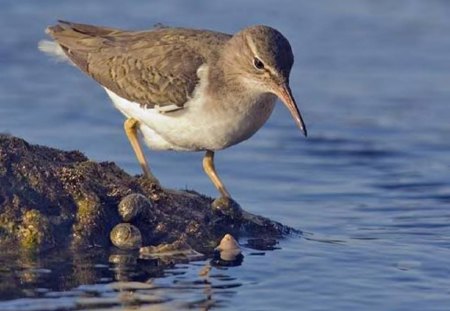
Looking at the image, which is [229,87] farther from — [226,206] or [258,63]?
[226,206]

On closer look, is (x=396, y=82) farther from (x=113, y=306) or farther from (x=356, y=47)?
(x=113, y=306)

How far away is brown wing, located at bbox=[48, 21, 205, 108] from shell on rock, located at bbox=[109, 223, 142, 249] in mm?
1423

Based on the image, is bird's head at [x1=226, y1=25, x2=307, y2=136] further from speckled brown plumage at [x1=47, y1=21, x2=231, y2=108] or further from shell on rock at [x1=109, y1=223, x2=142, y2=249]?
shell on rock at [x1=109, y1=223, x2=142, y2=249]

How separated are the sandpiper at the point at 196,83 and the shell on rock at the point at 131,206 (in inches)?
31.6

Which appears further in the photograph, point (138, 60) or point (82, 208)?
point (138, 60)

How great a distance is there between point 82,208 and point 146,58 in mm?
2019

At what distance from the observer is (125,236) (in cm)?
886

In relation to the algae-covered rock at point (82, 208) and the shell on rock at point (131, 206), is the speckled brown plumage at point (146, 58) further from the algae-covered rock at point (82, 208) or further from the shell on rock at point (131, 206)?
the shell on rock at point (131, 206)

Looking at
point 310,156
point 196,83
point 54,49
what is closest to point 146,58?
point 196,83

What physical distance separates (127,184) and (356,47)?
7.88 m

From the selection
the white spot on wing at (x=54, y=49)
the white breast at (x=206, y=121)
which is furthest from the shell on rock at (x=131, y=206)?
the white spot on wing at (x=54, y=49)

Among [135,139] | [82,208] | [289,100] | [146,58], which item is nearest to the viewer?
[82,208]

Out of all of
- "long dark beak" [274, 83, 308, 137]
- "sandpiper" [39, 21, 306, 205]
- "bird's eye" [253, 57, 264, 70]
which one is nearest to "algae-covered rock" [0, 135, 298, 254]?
"sandpiper" [39, 21, 306, 205]

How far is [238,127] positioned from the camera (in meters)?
9.77
